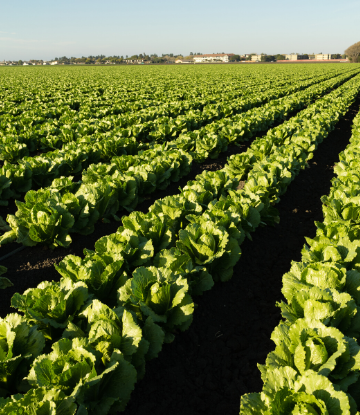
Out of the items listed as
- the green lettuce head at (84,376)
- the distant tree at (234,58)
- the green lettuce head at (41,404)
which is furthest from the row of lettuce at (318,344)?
the distant tree at (234,58)

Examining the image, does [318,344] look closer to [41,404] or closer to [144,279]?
[144,279]

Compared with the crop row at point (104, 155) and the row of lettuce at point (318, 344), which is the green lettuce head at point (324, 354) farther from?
the crop row at point (104, 155)

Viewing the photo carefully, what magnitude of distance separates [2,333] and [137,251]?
167cm

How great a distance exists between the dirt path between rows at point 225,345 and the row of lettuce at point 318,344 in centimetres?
69

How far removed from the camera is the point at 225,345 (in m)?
3.52

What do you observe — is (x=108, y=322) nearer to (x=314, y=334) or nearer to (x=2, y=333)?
(x=2, y=333)

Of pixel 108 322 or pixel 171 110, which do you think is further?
pixel 171 110

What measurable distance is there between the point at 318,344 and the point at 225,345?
1.34m

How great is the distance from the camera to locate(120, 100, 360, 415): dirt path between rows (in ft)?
9.58

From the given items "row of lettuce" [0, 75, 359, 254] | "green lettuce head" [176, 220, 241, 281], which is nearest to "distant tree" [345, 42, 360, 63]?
"row of lettuce" [0, 75, 359, 254]

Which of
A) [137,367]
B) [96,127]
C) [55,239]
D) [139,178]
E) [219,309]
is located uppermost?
[96,127]

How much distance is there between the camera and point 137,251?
3.78m

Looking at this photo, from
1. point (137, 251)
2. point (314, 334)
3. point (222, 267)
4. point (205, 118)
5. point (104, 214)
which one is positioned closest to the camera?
point (314, 334)

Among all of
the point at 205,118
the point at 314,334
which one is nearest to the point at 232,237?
the point at 314,334
